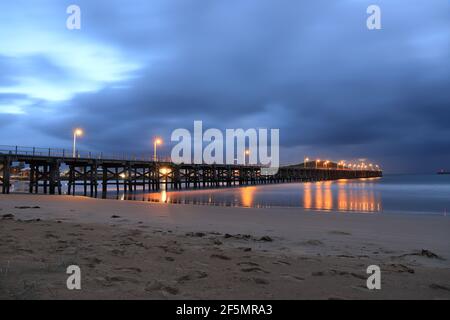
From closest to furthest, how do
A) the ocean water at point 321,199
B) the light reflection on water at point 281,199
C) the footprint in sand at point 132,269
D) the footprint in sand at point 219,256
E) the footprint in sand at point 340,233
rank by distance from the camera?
the footprint in sand at point 132,269
the footprint in sand at point 219,256
the footprint in sand at point 340,233
the ocean water at point 321,199
the light reflection on water at point 281,199

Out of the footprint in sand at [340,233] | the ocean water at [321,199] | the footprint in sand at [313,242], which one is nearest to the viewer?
the footprint in sand at [313,242]

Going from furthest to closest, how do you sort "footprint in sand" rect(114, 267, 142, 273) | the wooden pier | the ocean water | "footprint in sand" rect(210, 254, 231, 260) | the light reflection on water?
the wooden pier < the light reflection on water < the ocean water < "footprint in sand" rect(210, 254, 231, 260) < "footprint in sand" rect(114, 267, 142, 273)

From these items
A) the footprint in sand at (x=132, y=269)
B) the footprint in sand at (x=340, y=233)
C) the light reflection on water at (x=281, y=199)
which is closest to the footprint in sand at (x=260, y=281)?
the footprint in sand at (x=132, y=269)

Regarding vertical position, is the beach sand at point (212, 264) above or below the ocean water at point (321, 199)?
above

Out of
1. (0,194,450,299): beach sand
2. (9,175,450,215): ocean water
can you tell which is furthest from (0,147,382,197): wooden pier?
(0,194,450,299): beach sand

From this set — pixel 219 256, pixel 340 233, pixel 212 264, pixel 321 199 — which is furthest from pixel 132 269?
pixel 321 199

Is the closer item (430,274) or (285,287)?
(285,287)

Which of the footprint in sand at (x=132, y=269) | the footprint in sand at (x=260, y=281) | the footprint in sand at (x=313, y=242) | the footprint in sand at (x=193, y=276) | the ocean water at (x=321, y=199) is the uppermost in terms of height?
the footprint in sand at (x=132, y=269)

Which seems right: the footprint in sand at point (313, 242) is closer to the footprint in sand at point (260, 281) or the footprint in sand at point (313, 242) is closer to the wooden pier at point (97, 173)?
the footprint in sand at point (260, 281)

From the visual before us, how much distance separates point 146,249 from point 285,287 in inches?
117

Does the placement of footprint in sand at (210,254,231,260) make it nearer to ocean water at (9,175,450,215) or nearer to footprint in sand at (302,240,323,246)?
footprint in sand at (302,240,323,246)

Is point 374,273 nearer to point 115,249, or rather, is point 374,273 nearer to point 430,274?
point 430,274
